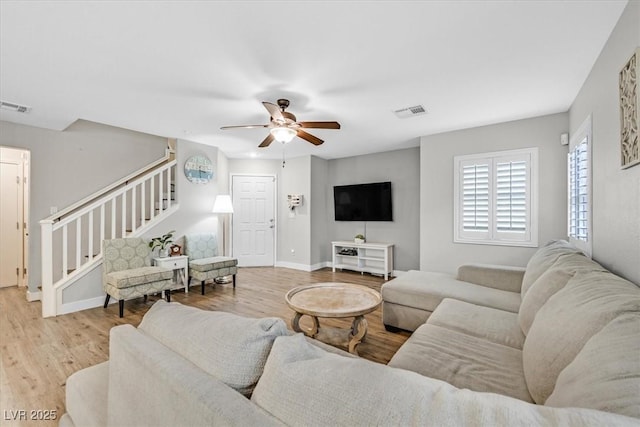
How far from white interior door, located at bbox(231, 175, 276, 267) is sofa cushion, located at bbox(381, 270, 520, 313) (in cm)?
382

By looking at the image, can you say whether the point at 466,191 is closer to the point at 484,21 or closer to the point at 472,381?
the point at 484,21

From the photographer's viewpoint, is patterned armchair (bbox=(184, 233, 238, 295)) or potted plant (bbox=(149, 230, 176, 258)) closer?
potted plant (bbox=(149, 230, 176, 258))

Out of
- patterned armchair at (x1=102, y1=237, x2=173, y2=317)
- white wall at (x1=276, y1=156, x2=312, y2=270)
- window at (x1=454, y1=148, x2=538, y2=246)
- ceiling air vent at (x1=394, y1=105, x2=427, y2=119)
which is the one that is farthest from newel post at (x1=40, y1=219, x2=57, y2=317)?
window at (x1=454, y1=148, x2=538, y2=246)

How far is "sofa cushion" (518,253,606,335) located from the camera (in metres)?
1.57

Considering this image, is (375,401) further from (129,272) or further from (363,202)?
(363,202)

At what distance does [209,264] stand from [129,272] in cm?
102

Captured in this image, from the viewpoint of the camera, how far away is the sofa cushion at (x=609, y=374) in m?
0.60

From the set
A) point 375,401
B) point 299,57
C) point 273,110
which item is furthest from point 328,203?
point 375,401

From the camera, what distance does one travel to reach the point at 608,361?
73 cm

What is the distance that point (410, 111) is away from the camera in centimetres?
328

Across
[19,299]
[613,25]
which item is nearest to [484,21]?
[613,25]

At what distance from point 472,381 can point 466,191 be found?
3132mm

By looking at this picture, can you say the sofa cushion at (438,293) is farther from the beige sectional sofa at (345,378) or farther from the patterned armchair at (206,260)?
the patterned armchair at (206,260)

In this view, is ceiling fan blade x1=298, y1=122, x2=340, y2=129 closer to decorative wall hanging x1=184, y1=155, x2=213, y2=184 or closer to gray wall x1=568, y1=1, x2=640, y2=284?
gray wall x1=568, y1=1, x2=640, y2=284
